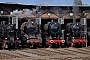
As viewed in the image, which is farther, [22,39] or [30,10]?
[30,10]

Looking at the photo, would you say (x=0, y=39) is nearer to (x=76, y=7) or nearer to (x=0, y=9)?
(x=0, y=9)

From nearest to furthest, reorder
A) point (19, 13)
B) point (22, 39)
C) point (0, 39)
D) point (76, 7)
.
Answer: point (0, 39), point (22, 39), point (19, 13), point (76, 7)

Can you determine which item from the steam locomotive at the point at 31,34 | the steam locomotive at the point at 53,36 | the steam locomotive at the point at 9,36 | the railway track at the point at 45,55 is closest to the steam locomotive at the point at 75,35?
the steam locomotive at the point at 53,36

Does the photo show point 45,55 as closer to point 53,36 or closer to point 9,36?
point 9,36

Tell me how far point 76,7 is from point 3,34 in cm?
1291

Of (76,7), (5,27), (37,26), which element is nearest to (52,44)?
(37,26)

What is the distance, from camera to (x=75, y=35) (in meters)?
25.0

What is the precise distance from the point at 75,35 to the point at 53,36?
273cm

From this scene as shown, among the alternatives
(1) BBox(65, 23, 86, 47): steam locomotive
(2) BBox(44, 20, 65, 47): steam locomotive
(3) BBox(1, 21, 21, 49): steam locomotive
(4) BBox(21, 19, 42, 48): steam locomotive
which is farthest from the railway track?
(1) BBox(65, 23, 86, 47): steam locomotive

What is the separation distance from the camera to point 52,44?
942 inches

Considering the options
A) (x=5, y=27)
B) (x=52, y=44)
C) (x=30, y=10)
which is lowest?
(x=52, y=44)

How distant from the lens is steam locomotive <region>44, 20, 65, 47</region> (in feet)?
77.6

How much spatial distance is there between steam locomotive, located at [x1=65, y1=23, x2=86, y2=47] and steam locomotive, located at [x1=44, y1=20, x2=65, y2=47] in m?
1.26

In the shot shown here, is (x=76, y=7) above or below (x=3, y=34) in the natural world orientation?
above
